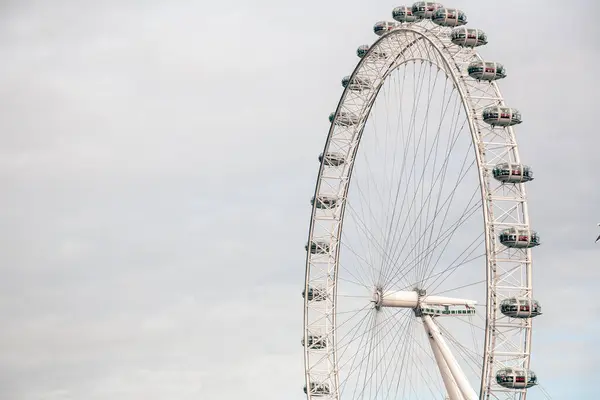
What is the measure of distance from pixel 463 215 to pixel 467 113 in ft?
17.9

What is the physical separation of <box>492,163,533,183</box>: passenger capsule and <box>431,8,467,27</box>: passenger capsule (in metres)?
11.5

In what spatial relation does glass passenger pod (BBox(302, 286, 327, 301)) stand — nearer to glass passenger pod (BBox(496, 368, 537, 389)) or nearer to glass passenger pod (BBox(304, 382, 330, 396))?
glass passenger pod (BBox(304, 382, 330, 396))

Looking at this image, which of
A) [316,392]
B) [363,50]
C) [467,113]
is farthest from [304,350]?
[467,113]

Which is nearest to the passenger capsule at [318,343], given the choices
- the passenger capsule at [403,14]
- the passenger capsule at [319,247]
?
the passenger capsule at [319,247]

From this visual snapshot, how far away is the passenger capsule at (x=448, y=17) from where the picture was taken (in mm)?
103188

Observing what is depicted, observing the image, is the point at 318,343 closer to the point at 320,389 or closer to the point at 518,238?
the point at 320,389

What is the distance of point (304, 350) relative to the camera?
117188 mm

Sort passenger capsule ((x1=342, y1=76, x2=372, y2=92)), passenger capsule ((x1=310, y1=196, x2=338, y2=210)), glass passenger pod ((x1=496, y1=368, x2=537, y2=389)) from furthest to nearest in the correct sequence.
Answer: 1. passenger capsule ((x1=310, y1=196, x2=338, y2=210))
2. passenger capsule ((x1=342, y1=76, x2=372, y2=92))
3. glass passenger pod ((x1=496, y1=368, x2=537, y2=389))

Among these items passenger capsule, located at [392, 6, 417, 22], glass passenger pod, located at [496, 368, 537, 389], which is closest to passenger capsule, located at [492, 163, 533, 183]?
glass passenger pod, located at [496, 368, 537, 389]

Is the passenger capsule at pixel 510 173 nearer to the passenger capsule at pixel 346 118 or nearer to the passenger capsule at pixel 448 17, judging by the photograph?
the passenger capsule at pixel 448 17

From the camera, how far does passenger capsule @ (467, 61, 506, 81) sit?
9806 cm

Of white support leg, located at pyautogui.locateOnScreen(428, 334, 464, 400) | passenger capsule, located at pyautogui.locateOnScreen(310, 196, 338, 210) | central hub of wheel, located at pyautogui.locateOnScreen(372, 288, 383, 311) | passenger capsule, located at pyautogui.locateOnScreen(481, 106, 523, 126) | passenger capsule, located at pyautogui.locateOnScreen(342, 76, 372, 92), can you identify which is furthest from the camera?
passenger capsule, located at pyautogui.locateOnScreen(310, 196, 338, 210)

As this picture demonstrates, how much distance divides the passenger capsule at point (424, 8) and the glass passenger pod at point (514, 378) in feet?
77.9

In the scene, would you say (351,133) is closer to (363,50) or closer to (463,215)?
(363,50)
